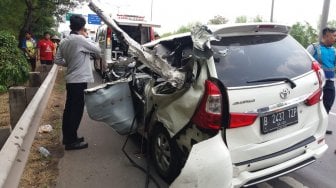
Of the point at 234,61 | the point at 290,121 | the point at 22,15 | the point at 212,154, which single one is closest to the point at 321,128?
the point at 290,121

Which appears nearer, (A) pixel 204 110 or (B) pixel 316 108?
A: (A) pixel 204 110

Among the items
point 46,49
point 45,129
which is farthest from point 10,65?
point 45,129

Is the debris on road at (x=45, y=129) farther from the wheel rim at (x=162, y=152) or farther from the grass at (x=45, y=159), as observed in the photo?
the wheel rim at (x=162, y=152)

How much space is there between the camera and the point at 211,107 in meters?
3.72

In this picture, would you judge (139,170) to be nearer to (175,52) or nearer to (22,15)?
(175,52)

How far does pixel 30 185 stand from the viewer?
4.60 metres

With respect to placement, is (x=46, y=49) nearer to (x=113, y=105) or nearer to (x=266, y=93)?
(x=113, y=105)

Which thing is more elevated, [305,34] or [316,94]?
[305,34]

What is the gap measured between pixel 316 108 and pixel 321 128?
0.77ft

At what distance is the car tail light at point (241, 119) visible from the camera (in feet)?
12.1

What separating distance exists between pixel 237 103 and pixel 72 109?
2864mm

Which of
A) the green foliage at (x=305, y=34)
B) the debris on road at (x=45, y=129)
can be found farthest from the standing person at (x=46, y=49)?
the green foliage at (x=305, y=34)

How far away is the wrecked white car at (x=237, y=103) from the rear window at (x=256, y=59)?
0.03 feet

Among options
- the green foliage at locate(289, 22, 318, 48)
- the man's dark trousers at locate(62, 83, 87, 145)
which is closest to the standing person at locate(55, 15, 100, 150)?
the man's dark trousers at locate(62, 83, 87, 145)
